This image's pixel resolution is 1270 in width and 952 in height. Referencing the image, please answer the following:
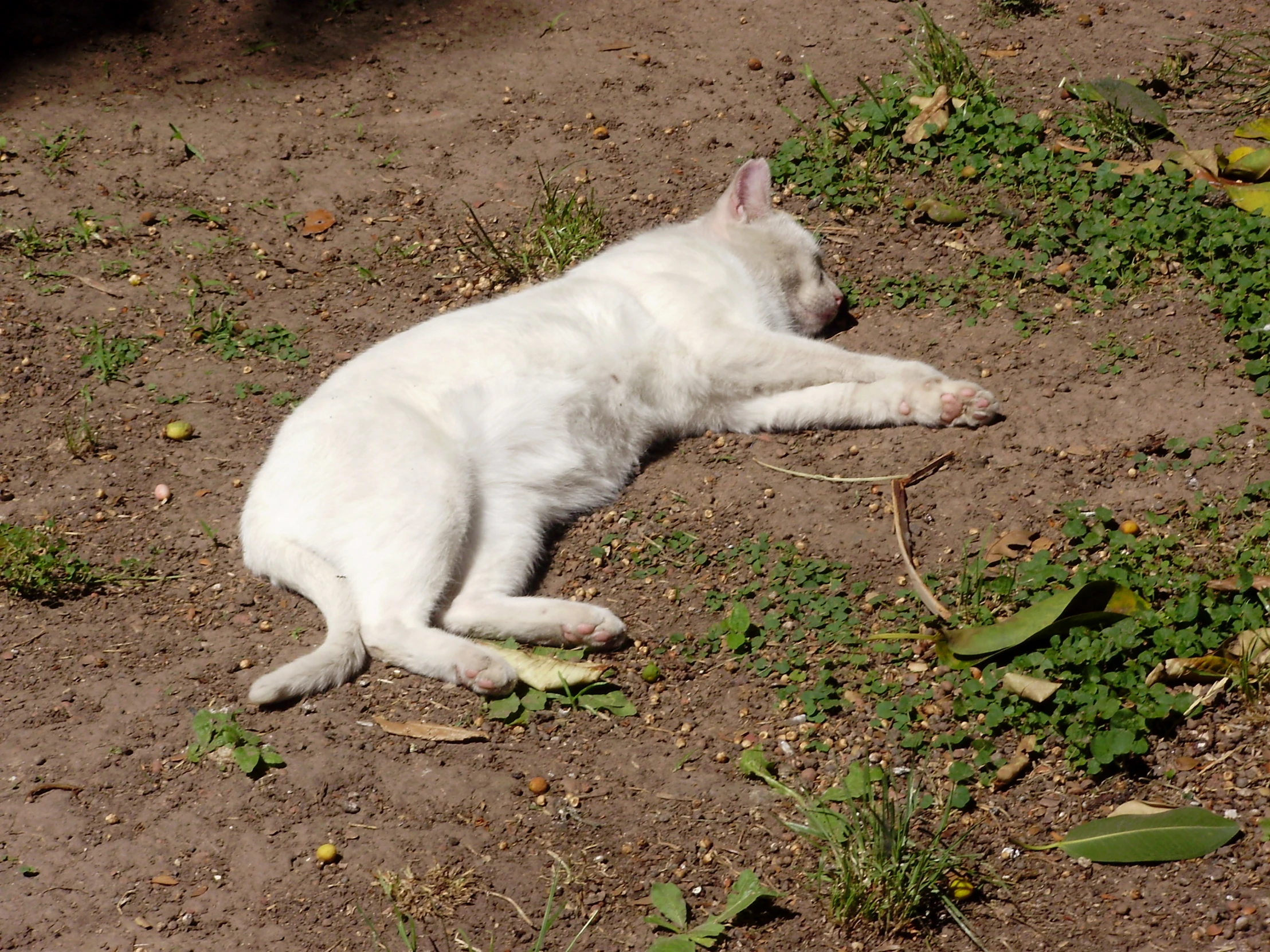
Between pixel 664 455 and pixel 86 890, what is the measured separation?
2465 mm

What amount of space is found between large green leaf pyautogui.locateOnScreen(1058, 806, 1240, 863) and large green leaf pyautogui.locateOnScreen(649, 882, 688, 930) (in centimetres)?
96

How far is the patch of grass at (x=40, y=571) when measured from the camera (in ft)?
11.8

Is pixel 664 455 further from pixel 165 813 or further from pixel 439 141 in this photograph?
pixel 439 141

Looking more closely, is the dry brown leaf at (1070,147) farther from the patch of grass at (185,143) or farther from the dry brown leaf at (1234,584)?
the patch of grass at (185,143)

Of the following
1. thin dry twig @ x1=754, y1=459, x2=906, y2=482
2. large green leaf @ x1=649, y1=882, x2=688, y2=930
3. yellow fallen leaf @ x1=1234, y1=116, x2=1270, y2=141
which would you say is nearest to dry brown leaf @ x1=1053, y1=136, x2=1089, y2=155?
yellow fallen leaf @ x1=1234, y1=116, x2=1270, y2=141

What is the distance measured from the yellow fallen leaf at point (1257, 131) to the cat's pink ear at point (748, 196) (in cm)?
210

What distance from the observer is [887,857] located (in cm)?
249

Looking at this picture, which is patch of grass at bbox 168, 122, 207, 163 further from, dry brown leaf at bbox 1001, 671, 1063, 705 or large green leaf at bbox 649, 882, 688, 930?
dry brown leaf at bbox 1001, 671, 1063, 705

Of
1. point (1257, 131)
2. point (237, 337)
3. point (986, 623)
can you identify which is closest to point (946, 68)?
point (1257, 131)

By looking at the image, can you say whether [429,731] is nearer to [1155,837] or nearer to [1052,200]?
[1155,837]

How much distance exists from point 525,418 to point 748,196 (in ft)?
5.26

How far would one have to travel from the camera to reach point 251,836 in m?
2.84

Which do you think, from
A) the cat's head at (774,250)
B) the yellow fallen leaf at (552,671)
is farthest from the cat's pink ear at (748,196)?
the yellow fallen leaf at (552,671)

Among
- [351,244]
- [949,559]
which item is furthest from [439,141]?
[949,559]
